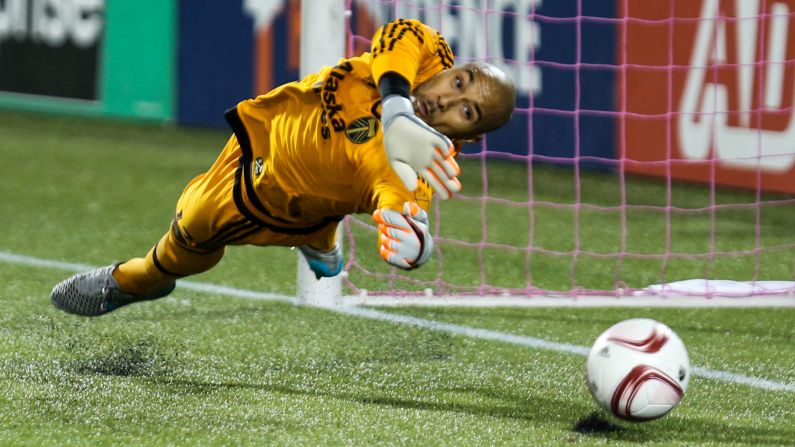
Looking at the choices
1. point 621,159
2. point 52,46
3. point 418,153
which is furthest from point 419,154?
point 52,46

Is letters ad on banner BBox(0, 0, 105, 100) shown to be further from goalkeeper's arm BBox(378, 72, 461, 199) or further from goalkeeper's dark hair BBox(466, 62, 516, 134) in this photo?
goalkeeper's arm BBox(378, 72, 461, 199)

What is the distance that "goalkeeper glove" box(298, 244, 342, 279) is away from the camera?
4031mm

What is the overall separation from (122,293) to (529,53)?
4412 millimetres

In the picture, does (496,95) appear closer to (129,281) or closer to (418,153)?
(418,153)

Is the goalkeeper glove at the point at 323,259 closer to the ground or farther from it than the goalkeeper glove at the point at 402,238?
closer to the ground

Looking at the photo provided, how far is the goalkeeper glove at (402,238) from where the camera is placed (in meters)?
2.97

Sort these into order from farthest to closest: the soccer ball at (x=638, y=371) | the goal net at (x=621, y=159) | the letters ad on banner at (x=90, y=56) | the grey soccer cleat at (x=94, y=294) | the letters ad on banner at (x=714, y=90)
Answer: the letters ad on banner at (x=90, y=56), the letters ad on banner at (x=714, y=90), the goal net at (x=621, y=159), the grey soccer cleat at (x=94, y=294), the soccer ball at (x=638, y=371)

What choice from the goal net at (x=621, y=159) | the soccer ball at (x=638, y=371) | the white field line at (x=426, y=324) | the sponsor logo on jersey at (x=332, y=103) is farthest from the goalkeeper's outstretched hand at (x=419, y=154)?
the goal net at (x=621, y=159)

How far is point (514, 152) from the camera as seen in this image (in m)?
8.40

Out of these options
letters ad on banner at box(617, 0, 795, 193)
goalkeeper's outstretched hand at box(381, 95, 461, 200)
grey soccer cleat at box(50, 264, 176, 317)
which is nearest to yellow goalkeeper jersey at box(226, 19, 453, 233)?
goalkeeper's outstretched hand at box(381, 95, 461, 200)

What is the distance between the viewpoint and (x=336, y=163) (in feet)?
11.1

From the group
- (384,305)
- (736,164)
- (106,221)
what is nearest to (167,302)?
(384,305)

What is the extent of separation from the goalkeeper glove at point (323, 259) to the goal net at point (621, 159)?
83 cm

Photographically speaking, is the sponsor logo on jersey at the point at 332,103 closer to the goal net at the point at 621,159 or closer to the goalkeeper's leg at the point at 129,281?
the goalkeeper's leg at the point at 129,281
